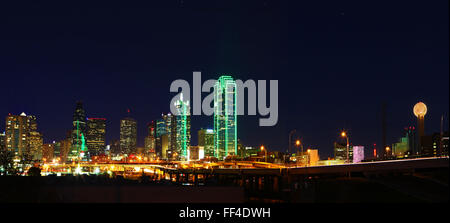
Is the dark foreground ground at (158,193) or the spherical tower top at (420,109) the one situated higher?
the spherical tower top at (420,109)

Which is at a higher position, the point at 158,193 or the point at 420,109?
the point at 420,109

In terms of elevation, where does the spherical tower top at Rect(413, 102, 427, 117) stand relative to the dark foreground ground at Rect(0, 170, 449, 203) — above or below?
above

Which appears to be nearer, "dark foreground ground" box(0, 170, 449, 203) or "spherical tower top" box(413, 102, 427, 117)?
"dark foreground ground" box(0, 170, 449, 203)

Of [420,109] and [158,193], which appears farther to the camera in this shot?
[420,109]

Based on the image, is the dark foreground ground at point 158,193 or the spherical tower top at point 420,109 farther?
the spherical tower top at point 420,109
